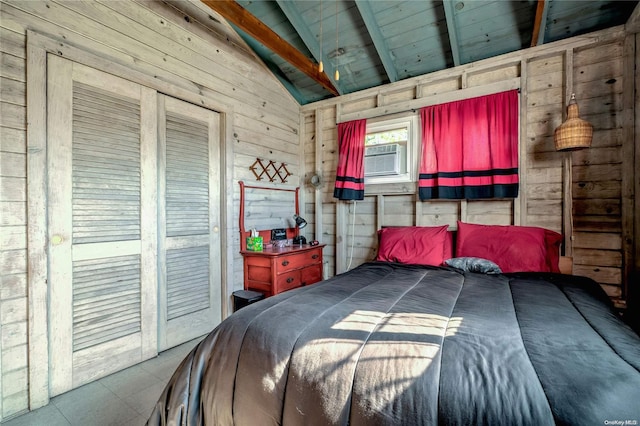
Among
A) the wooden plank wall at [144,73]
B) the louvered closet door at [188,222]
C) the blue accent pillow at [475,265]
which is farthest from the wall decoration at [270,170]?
the blue accent pillow at [475,265]

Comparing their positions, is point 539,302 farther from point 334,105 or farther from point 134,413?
point 334,105

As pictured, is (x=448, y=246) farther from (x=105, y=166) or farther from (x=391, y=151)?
(x=105, y=166)

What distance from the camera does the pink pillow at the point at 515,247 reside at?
2098mm

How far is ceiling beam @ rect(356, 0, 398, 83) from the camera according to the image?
2.44 m

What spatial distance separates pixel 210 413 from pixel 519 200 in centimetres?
270

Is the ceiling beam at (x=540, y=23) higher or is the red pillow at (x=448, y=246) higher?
the ceiling beam at (x=540, y=23)

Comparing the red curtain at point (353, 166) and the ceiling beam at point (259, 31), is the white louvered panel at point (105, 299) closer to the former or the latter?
the ceiling beam at point (259, 31)

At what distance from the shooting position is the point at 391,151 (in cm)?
312

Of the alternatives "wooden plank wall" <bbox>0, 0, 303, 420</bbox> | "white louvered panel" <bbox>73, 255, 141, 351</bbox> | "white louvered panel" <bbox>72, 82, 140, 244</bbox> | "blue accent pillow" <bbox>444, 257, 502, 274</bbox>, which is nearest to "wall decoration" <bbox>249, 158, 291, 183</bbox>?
"wooden plank wall" <bbox>0, 0, 303, 420</bbox>

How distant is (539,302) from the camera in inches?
53.0

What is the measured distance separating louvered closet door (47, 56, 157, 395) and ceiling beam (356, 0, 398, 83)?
1859mm

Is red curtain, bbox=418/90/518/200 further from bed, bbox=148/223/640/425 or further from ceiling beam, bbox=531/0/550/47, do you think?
bed, bbox=148/223/640/425

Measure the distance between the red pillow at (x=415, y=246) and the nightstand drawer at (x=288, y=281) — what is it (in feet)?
2.88

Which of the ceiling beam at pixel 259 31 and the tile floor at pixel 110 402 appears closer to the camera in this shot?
the tile floor at pixel 110 402
